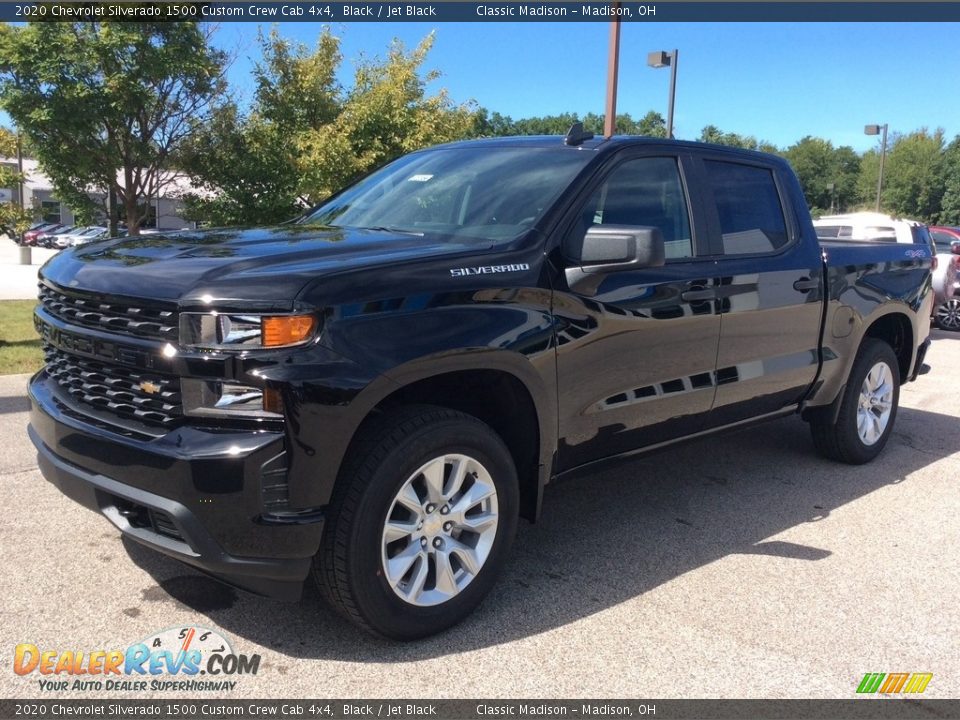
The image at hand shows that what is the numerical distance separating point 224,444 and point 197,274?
1.94ft

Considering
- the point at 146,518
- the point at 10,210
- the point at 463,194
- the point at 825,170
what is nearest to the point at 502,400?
the point at 463,194

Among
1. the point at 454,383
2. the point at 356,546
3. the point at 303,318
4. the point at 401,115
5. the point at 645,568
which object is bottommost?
the point at 645,568

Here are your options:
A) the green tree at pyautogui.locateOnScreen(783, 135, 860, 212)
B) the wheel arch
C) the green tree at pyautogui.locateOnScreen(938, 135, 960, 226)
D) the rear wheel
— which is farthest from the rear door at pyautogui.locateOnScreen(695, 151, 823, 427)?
the green tree at pyautogui.locateOnScreen(783, 135, 860, 212)

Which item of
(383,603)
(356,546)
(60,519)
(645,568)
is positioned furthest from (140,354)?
(645,568)

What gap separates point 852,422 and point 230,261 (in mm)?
4234

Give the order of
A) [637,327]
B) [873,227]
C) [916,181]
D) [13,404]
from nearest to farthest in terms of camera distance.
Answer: [637,327] < [13,404] < [873,227] < [916,181]

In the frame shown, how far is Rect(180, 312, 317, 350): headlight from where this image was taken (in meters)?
2.67

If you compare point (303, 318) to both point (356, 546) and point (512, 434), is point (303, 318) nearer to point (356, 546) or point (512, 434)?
point (356, 546)

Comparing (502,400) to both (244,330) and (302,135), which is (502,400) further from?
(302,135)

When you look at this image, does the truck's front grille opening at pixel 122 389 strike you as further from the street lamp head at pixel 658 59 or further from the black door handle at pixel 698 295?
the street lamp head at pixel 658 59

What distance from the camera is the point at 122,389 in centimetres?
293

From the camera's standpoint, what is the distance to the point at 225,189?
11781 millimetres

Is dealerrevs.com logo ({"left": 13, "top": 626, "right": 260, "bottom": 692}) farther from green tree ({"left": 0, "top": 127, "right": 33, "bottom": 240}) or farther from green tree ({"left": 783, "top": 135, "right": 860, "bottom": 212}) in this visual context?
green tree ({"left": 783, "top": 135, "right": 860, "bottom": 212})

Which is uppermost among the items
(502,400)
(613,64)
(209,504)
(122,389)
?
(613,64)
